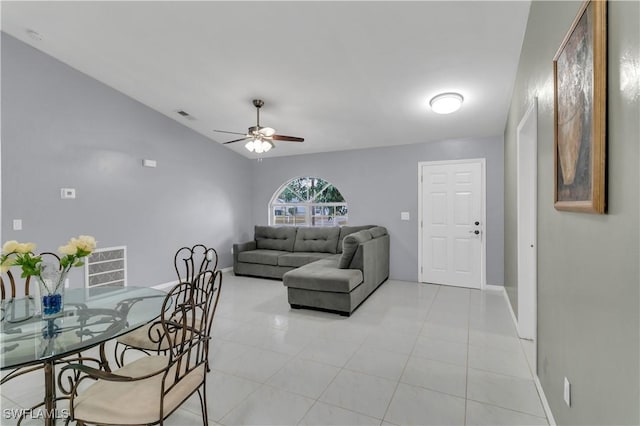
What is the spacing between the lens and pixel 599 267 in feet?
3.59

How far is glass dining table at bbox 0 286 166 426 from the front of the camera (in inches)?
52.9

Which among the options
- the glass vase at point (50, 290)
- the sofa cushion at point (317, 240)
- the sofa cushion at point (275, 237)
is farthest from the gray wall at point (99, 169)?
the glass vase at point (50, 290)

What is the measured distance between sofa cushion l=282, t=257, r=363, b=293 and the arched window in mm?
2278

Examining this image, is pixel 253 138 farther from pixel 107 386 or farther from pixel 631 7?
pixel 631 7

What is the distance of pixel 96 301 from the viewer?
2.03 metres

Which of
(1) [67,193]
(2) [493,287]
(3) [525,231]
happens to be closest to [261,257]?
(1) [67,193]

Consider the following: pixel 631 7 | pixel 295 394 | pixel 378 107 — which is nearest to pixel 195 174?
pixel 378 107

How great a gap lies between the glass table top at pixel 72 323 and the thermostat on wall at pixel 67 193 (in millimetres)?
2106

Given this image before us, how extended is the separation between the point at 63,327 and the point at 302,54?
2791 millimetres

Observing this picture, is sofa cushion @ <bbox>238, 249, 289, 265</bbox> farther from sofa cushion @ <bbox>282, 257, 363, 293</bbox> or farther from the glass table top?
the glass table top

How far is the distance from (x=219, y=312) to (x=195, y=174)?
8.92 feet

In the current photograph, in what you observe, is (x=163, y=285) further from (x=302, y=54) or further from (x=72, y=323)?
(x=302, y=54)

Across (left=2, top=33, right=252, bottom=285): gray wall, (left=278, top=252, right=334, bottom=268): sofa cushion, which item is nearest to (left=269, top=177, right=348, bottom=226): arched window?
(left=278, top=252, right=334, bottom=268): sofa cushion

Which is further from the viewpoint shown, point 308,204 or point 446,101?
point 308,204
